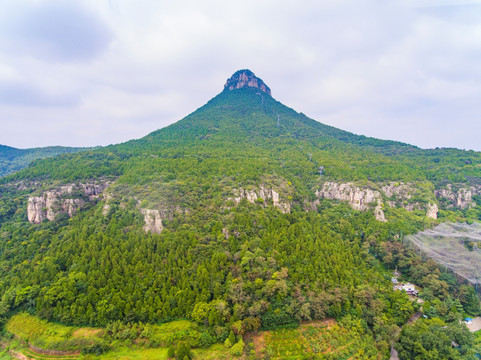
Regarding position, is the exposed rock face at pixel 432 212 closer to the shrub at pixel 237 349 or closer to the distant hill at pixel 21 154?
the shrub at pixel 237 349

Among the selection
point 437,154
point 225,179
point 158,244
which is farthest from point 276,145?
point 158,244

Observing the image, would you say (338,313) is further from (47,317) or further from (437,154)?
(437,154)

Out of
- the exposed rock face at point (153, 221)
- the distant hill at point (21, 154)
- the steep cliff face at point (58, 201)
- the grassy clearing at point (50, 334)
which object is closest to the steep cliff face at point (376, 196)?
the exposed rock face at point (153, 221)

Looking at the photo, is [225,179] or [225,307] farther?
[225,179]

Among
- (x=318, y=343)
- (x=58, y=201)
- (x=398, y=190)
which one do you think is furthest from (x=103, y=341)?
(x=398, y=190)

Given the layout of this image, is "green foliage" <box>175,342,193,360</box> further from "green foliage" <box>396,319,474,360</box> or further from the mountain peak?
the mountain peak

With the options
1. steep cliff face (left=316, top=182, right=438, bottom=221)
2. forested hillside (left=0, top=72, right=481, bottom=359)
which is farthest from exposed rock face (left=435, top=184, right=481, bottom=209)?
steep cliff face (left=316, top=182, right=438, bottom=221)
